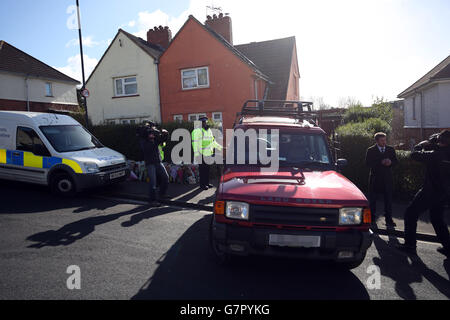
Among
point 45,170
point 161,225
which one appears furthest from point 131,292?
point 45,170

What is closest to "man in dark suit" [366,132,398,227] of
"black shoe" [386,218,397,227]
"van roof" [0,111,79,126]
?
"black shoe" [386,218,397,227]

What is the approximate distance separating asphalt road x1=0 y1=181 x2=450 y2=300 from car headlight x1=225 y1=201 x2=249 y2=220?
81cm

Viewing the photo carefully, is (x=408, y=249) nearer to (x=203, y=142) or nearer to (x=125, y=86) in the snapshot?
(x=203, y=142)

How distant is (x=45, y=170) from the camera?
8453 mm

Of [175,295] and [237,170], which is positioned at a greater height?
[237,170]

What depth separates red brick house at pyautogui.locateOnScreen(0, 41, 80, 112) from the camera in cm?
2403

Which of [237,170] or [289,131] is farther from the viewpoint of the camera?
[289,131]

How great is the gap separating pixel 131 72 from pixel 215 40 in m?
6.08

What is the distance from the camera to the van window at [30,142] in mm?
8508

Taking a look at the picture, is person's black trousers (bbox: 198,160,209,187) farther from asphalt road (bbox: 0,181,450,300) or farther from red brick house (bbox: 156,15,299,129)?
red brick house (bbox: 156,15,299,129)

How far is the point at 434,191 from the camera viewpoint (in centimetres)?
487

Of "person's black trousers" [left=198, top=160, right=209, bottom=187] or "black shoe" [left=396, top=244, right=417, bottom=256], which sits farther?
"person's black trousers" [left=198, top=160, right=209, bottom=187]

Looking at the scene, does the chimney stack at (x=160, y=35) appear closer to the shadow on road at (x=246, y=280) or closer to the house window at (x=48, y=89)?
the house window at (x=48, y=89)

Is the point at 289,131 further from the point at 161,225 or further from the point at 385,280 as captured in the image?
the point at 161,225
